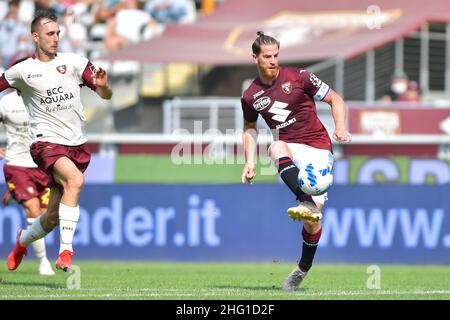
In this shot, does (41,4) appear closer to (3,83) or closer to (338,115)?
(3,83)

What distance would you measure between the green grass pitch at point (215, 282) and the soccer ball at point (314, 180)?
1061mm

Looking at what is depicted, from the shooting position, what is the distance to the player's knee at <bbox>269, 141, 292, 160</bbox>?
12.4 metres

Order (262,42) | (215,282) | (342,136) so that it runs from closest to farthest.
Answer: (342,136) → (262,42) → (215,282)

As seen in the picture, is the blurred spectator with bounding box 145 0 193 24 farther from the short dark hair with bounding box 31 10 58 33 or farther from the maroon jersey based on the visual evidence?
the maroon jersey

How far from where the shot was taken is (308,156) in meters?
12.3

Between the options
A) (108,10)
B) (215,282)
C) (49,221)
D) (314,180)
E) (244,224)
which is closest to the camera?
(314,180)

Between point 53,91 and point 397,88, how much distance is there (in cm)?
1510

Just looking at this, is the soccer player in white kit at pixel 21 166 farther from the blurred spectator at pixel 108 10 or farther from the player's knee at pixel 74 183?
the blurred spectator at pixel 108 10

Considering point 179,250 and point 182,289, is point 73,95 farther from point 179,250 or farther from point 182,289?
point 179,250

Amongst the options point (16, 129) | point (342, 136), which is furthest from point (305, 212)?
point (16, 129)

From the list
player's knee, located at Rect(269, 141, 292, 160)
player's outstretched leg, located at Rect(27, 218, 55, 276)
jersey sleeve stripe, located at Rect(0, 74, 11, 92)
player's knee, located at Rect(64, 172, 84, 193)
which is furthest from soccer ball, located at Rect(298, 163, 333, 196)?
player's outstretched leg, located at Rect(27, 218, 55, 276)

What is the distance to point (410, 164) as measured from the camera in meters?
22.2

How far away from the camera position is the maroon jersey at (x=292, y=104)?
12352mm

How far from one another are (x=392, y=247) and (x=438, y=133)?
6.98 m
